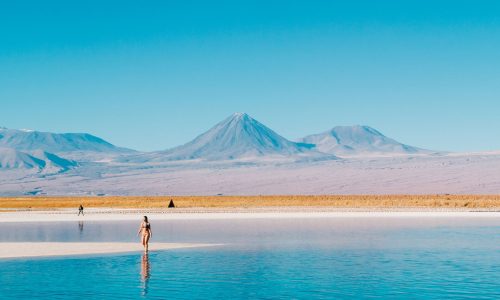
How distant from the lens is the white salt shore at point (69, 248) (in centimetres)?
3048

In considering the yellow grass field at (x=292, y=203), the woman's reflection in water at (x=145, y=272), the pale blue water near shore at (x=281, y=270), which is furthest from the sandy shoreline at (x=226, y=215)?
the woman's reflection in water at (x=145, y=272)

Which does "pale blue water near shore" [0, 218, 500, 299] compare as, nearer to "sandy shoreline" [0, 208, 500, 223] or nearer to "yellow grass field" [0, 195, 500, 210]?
"sandy shoreline" [0, 208, 500, 223]

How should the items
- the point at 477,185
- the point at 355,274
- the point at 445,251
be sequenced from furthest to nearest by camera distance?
the point at 477,185, the point at 445,251, the point at 355,274

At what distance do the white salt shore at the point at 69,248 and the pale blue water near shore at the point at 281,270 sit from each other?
176 cm

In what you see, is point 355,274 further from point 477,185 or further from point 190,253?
point 477,185

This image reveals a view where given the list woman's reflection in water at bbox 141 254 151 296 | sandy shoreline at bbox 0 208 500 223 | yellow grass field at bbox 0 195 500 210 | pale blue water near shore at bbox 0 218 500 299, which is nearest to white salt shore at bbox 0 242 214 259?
pale blue water near shore at bbox 0 218 500 299

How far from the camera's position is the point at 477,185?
623 ft

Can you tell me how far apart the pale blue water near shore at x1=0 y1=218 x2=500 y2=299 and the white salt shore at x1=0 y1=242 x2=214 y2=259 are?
1757 millimetres

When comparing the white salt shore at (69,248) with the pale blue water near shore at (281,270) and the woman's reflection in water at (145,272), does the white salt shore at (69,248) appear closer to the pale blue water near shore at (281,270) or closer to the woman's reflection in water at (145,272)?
the pale blue water near shore at (281,270)

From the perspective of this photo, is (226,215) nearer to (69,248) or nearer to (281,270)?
(69,248)

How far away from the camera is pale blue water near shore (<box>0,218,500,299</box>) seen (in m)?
20.4

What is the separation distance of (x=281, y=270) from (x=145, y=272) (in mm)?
4603

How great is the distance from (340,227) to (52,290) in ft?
91.3

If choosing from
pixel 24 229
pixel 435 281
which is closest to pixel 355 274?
pixel 435 281
